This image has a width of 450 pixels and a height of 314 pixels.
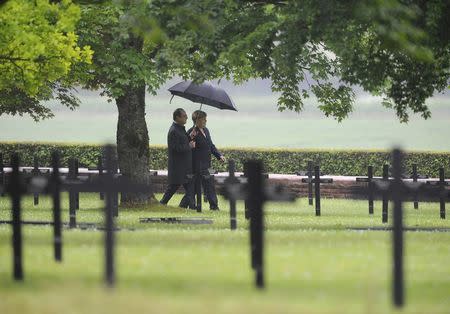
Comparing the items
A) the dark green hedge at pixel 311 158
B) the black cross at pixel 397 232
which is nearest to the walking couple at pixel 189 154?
the black cross at pixel 397 232

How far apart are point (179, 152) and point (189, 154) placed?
27 cm

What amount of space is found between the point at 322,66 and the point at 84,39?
5898mm

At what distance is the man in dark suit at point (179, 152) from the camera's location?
88.0 feet

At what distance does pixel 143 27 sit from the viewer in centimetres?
1366

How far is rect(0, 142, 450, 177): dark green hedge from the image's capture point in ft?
153

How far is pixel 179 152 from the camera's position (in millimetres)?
27094

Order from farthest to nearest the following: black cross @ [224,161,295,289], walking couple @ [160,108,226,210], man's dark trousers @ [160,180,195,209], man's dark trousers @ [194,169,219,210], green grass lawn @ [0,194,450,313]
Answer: man's dark trousers @ [160,180,195,209], man's dark trousers @ [194,169,219,210], walking couple @ [160,108,226,210], black cross @ [224,161,295,289], green grass lawn @ [0,194,450,313]

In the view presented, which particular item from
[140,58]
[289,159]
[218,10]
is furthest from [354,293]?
[289,159]

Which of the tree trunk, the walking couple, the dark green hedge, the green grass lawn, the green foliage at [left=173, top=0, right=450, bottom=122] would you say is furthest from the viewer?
the dark green hedge

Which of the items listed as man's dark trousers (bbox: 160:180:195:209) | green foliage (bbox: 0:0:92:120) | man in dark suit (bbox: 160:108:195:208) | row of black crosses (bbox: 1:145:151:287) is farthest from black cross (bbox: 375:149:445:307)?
man's dark trousers (bbox: 160:180:195:209)

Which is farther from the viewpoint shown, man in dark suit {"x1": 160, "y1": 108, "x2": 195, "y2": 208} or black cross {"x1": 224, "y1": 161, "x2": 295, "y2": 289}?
man in dark suit {"x1": 160, "y1": 108, "x2": 195, "y2": 208}

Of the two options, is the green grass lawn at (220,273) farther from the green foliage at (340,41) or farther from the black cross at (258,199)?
the green foliage at (340,41)

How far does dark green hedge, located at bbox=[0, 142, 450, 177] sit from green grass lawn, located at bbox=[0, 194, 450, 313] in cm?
2566

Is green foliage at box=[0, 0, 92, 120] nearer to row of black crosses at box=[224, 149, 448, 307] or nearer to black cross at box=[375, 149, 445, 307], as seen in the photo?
row of black crosses at box=[224, 149, 448, 307]
